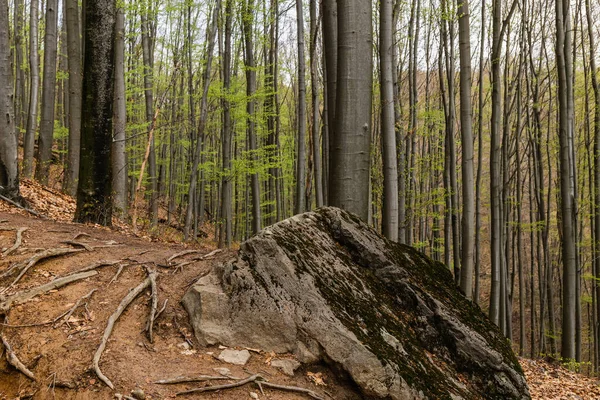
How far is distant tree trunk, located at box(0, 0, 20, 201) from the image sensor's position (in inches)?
234

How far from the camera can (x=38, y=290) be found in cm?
324

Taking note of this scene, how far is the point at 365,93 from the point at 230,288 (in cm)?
230

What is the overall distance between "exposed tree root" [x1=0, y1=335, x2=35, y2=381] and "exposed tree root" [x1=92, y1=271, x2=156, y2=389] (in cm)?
38

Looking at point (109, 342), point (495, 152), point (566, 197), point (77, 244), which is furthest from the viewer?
point (495, 152)

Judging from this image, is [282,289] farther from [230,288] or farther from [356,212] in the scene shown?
[356,212]

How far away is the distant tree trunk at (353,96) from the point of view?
3855 millimetres

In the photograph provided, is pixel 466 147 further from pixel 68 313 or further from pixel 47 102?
pixel 47 102

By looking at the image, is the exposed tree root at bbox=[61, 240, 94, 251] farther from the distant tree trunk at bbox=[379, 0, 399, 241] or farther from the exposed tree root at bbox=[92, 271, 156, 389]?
the distant tree trunk at bbox=[379, 0, 399, 241]

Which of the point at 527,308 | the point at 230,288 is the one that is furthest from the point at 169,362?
the point at 527,308

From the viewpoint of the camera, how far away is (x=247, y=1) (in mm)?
12344

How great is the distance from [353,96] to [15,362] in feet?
11.3

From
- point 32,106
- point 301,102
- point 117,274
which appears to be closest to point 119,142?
point 32,106

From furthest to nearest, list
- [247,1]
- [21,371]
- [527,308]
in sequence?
1. [527,308]
2. [247,1]
3. [21,371]

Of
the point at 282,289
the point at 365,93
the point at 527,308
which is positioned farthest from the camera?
the point at 527,308
